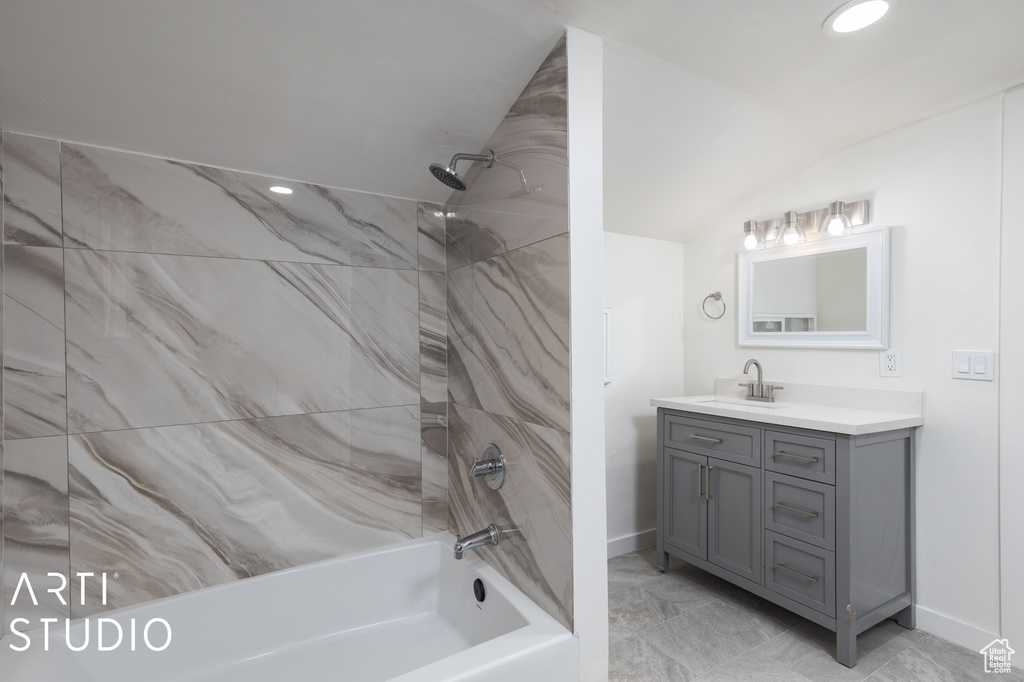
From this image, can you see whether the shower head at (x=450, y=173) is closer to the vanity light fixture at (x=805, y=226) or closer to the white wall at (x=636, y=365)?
the white wall at (x=636, y=365)

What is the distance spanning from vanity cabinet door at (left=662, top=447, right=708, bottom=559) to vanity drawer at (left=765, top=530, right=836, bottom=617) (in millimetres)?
338

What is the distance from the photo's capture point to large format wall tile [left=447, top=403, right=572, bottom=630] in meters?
1.33

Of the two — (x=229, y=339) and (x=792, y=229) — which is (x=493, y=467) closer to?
(x=229, y=339)

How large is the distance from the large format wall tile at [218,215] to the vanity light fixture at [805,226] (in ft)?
6.02

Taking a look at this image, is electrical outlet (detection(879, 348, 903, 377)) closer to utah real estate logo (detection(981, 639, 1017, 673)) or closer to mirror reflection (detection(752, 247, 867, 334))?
mirror reflection (detection(752, 247, 867, 334))

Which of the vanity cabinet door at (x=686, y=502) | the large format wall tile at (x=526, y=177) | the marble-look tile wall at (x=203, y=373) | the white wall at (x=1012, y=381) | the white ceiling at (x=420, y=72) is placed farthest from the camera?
the vanity cabinet door at (x=686, y=502)

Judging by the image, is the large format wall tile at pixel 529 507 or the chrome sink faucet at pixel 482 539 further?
the chrome sink faucet at pixel 482 539

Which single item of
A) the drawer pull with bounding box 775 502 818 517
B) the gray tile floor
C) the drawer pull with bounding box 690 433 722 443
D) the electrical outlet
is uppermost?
the electrical outlet

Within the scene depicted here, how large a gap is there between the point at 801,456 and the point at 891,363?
2.05 feet

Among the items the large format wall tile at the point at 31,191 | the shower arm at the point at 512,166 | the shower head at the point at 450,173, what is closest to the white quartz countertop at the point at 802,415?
the shower arm at the point at 512,166

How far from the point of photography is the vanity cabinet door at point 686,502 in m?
2.47

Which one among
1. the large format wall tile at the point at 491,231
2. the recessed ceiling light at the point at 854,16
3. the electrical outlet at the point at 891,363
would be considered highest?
the recessed ceiling light at the point at 854,16

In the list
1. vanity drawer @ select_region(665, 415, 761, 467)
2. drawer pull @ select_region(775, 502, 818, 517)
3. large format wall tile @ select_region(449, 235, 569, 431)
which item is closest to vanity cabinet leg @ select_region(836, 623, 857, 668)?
drawer pull @ select_region(775, 502, 818, 517)

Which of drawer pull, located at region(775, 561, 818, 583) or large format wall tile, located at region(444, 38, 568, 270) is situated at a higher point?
large format wall tile, located at region(444, 38, 568, 270)
